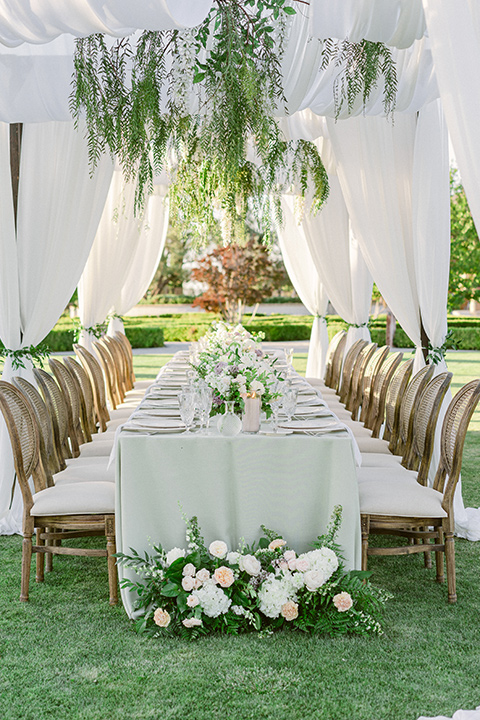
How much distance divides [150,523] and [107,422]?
2655 mm

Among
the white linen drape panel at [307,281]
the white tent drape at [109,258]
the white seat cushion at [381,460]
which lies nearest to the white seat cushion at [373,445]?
the white seat cushion at [381,460]

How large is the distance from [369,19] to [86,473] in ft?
8.66

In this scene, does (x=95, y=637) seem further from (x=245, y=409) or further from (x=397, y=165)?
(x=397, y=165)

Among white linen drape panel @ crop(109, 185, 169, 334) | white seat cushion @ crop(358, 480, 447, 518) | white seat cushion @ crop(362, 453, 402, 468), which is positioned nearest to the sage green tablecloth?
white seat cushion @ crop(358, 480, 447, 518)

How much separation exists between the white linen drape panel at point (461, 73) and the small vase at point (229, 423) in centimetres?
165

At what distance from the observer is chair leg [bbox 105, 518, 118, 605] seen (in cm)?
353

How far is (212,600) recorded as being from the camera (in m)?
3.21

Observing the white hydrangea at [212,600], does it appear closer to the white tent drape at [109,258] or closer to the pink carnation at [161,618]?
the pink carnation at [161,618]

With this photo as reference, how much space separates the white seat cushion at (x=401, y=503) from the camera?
3541 millimetres

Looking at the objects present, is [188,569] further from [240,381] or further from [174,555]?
[240,381]

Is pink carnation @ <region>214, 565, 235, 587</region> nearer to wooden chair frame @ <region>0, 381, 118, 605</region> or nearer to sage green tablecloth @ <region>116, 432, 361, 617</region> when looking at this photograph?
sage green tablecloth @ <region>116, 432, 361, 617</region>

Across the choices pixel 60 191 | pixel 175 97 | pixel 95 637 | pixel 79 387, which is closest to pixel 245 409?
pixel 95 637

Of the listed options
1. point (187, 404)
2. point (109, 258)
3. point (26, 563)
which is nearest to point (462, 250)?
point (109, 258)

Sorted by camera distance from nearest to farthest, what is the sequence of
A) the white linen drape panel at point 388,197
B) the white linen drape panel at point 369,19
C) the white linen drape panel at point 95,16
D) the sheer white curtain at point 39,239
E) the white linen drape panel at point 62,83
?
the white linen drape panel at point 95,16 < the white linen drape panel at point 369,19 < the white linen drape panel at point 62,83 < the sheer white curtain at point 39,239 < the white linen drape panel at point 388,197
